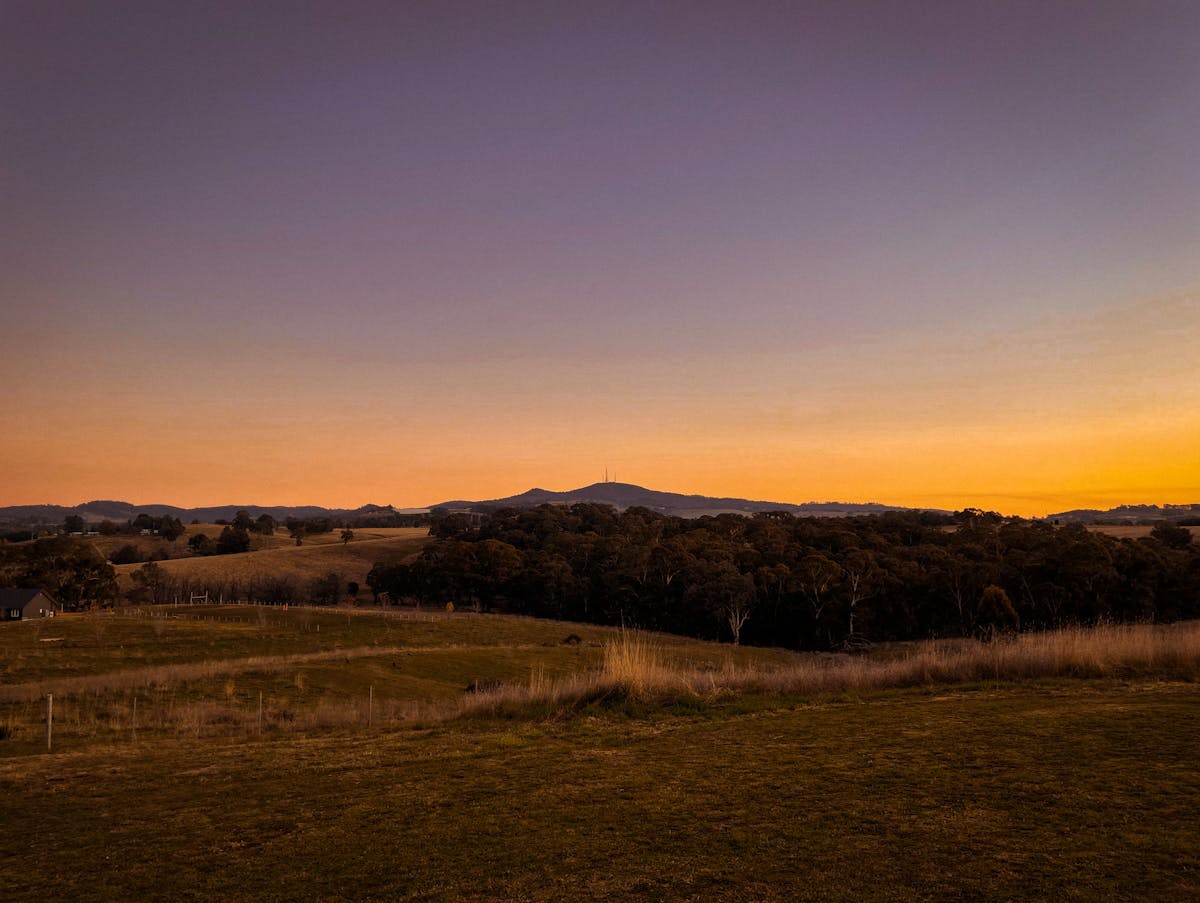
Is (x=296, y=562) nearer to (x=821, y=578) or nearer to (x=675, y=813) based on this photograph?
(x=821, y=578)

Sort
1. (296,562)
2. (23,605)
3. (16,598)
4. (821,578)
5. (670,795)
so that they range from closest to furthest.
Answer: (670,795), (23,605), (16,598), (821,578), (296,562)

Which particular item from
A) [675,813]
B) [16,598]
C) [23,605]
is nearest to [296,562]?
[16,598]

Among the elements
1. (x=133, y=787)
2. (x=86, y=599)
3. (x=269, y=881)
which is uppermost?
(x=269, y=881)

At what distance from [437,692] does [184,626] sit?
27038 mm

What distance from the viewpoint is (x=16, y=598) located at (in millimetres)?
58750

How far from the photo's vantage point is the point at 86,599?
230ft

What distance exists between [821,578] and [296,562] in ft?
219

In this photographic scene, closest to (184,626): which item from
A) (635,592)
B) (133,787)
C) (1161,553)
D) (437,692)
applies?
(437,692)

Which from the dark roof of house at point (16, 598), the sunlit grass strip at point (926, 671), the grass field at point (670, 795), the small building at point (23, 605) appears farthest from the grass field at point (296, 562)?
the sunlit grass strip at point (926, 671)

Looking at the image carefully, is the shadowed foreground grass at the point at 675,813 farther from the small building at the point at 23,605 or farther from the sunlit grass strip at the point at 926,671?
the small building at the point at 23,605

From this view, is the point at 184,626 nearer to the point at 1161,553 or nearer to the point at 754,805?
the point at 754,805

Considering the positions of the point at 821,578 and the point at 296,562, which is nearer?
the point at 821,578

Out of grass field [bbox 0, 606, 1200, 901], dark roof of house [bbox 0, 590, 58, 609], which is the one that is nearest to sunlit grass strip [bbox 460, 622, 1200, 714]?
grass field [bbox 0, 606, 1200, 901]

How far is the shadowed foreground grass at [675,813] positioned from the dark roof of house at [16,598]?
2341 inches
